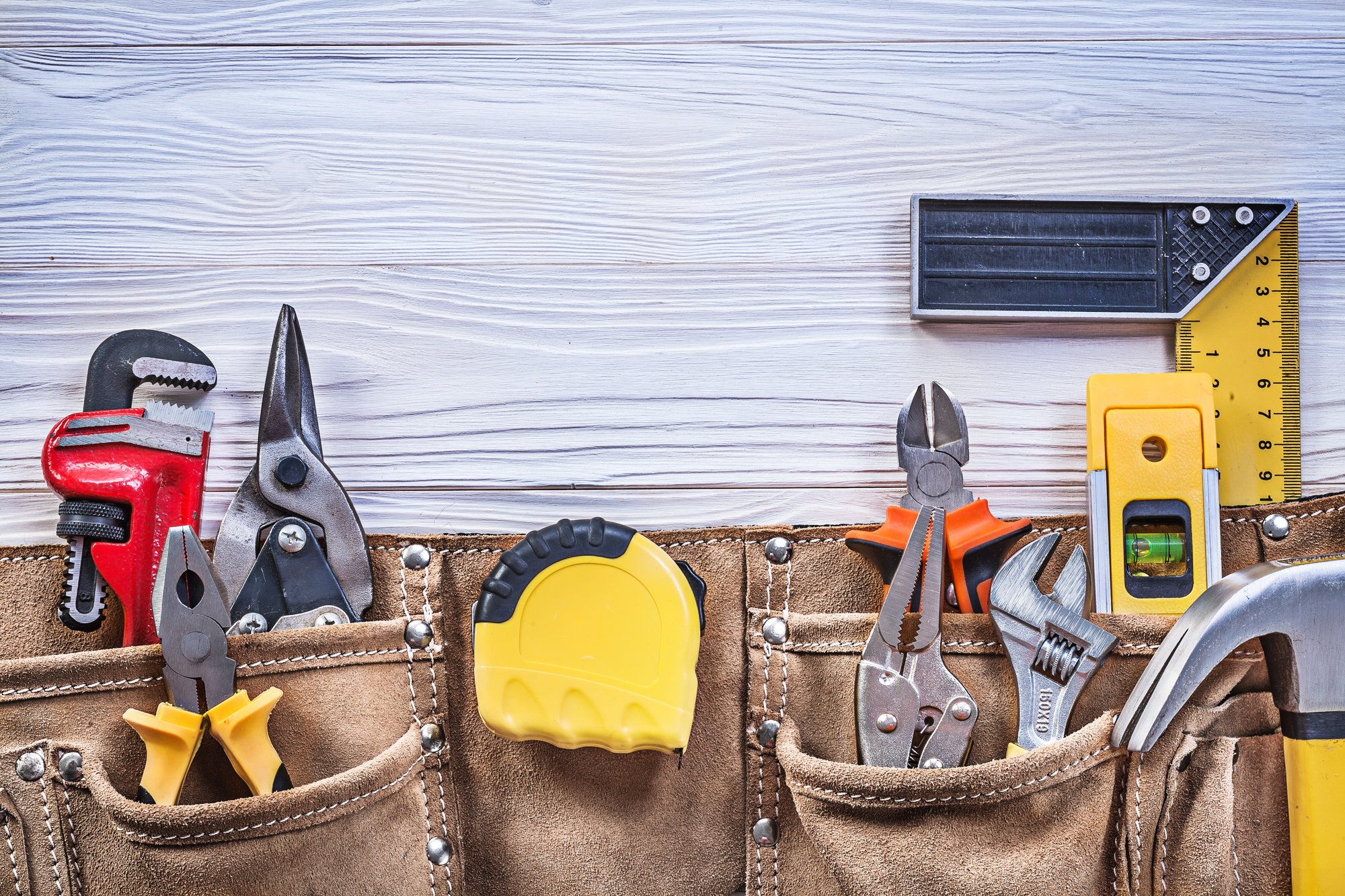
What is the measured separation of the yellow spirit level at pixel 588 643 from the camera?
34.4 inches

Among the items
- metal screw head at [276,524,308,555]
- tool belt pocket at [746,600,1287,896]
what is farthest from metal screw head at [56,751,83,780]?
tool belt pocket at [746,600,1287,896]

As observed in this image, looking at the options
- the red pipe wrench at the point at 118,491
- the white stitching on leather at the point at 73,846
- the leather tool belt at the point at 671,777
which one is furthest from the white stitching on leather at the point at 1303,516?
the white stitching on leather at the point at 73,846

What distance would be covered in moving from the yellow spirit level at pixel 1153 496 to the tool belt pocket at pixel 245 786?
2.44 ft

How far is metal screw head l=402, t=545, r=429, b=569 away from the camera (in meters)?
0.97

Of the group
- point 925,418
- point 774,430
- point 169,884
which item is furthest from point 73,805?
point 925,418

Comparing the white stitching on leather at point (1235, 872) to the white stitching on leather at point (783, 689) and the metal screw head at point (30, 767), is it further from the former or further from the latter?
the metal screw head at point (30, 767)

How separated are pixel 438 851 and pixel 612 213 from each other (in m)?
0.77

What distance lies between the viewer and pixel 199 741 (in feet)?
2.82

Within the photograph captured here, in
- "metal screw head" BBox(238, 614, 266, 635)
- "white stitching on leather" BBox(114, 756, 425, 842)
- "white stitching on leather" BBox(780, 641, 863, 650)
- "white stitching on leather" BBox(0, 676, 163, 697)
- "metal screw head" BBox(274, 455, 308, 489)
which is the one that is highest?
"metal screw head" BBox(274, 455, 308, 489)

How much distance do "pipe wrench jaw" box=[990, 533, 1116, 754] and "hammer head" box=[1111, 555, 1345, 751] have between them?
0.06 meters

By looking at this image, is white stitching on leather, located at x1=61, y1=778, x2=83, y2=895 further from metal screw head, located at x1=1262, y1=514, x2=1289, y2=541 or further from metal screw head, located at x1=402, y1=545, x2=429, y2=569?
metal screw head, located at x1=1262, y1=514, x2=1289, y2=541

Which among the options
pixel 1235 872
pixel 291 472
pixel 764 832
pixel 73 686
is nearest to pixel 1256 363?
pixel 1235 872

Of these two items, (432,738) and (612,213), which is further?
(612,213)

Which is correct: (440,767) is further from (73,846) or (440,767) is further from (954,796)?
(954,796)
